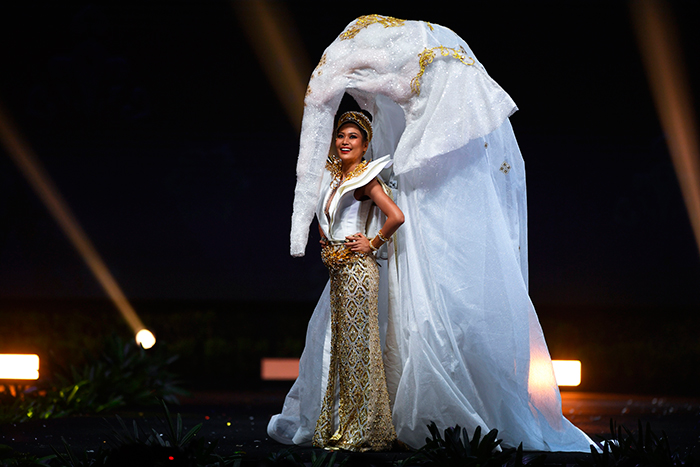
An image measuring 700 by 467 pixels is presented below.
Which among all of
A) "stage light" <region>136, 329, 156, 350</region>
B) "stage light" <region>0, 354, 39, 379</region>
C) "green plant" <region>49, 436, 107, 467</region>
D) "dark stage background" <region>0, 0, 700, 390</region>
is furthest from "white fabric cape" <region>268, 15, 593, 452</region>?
"dark stage background" <region>0, 0, 700, 390</region>

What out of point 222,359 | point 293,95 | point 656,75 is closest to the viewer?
point 656,75

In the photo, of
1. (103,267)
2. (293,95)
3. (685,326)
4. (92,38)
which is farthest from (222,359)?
(685,326)

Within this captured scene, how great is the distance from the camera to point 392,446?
103 inches

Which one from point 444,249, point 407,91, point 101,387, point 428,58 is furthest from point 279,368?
point 428,58

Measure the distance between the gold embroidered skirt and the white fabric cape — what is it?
10 centimetres

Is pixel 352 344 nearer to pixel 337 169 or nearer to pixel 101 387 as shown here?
pixel 337 169

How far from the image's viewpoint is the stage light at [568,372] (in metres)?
4.03

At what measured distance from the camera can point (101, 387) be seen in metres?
4.51

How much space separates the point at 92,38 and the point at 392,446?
14.7 feet

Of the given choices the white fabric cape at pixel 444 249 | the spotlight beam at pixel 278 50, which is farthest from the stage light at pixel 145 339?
the white fabric cape at pixel 444 249

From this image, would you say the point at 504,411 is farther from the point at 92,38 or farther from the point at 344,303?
the point at 92,38

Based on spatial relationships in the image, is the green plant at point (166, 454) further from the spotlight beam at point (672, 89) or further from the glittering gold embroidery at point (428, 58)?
the spotlight beam at point (672, 89)

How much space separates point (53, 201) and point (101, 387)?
6.22 ft

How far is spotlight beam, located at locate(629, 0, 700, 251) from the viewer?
198 inches
